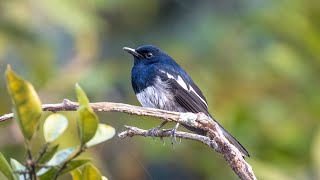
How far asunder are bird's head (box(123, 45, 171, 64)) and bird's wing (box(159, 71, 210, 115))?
0.54 feet

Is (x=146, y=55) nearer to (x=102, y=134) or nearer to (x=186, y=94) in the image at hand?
(x=186, y=94)

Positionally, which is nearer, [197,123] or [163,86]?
[197,123]

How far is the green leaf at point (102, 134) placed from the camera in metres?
1.23

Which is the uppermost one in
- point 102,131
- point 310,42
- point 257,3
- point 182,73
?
point 257,3

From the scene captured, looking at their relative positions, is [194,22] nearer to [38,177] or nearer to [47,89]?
[47,89]

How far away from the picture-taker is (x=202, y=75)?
5.76 metres

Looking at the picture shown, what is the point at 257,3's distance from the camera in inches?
276

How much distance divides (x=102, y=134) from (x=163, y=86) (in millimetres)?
2474

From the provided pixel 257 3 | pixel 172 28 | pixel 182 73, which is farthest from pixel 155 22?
pixel 182 73

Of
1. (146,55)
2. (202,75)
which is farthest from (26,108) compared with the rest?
(202,75)

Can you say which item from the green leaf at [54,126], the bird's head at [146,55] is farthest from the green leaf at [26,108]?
the bird's head at [146,55]

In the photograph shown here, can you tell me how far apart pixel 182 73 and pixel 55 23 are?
203cm

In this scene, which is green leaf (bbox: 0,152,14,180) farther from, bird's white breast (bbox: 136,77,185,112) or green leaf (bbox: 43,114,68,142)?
bird's white breast (bbox: 136,77,185,112)

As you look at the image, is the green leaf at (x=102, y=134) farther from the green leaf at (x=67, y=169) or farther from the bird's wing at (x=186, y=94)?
the bird's wing at (x=186, y=94)
